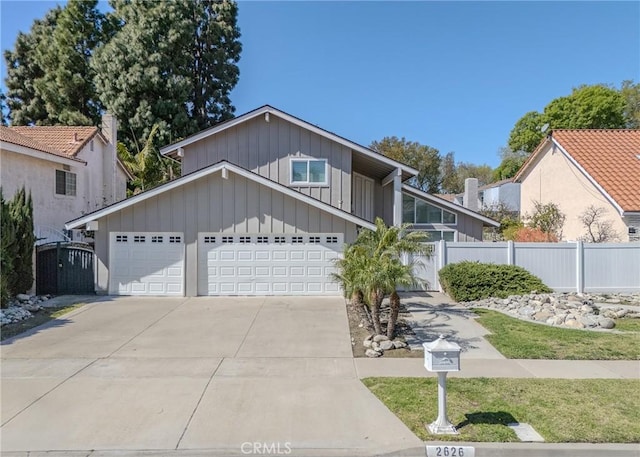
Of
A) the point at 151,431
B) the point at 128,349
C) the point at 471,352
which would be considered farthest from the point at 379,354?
the point at 128,349

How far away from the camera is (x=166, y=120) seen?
2908 cm

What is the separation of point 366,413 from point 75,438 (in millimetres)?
3304

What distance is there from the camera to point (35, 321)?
32.9ft

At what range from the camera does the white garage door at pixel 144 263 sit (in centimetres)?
1348

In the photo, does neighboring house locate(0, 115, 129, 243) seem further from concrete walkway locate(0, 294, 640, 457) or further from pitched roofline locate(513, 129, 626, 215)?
pitched roofline locate(513, 129, 626, 215)

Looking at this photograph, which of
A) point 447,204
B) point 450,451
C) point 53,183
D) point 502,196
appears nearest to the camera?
point 450,451

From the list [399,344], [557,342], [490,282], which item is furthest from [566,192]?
[399,344]

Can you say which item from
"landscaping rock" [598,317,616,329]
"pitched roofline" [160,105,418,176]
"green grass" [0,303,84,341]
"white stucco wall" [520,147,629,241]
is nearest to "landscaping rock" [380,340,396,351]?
"landscaping rock" [598,317,616,329]

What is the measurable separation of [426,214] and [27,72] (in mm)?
32778

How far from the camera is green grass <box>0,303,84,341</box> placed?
8.99 metres

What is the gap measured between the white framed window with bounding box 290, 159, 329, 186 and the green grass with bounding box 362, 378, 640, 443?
10165mm

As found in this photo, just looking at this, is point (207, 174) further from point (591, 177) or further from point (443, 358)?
point (591, 177)

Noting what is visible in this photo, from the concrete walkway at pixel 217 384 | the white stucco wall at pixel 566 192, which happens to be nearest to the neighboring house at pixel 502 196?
the white stucco wall at pixel 566 192

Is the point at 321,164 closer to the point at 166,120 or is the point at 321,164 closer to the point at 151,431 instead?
the point at 151,431
